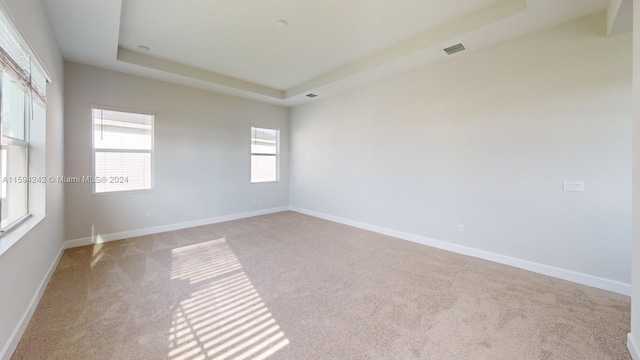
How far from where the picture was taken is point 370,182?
15.9ft

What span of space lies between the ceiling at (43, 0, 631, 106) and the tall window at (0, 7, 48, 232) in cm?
85

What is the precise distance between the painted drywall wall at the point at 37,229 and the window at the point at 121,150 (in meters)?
0.52

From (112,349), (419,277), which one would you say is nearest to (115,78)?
(112,349)

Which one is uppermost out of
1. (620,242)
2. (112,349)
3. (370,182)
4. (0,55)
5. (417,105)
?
(417,105)

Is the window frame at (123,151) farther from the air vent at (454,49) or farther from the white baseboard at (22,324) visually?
the air vent at (454,49)

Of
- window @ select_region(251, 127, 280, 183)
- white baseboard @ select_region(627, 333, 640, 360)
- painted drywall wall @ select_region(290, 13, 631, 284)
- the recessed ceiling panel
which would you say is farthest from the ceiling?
white baseboard @ select_region(627, 333, 640, 360)

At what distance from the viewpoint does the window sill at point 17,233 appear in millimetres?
1667

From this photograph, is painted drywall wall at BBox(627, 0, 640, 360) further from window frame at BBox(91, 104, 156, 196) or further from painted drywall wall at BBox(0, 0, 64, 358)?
window frame at BBox(91, 104, 156, 196)

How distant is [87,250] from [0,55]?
10.1 ft

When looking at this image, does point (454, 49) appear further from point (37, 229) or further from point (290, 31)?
point (37, 229)

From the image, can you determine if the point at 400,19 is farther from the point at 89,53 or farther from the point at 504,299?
the point at 89,53

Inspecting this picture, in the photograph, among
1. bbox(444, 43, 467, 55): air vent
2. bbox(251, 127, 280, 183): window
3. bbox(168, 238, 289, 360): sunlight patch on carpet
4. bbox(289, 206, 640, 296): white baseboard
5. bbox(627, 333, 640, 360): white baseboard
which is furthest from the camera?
bbox(251, 127, 280, 183): window

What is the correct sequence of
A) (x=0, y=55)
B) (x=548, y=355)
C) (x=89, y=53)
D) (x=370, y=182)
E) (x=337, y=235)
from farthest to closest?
(x=370, y=182) → (x=337, y=235) → (x=89, y=53) → (x=548, y=355) → (x=0, y=55)

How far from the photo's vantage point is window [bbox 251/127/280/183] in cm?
607
